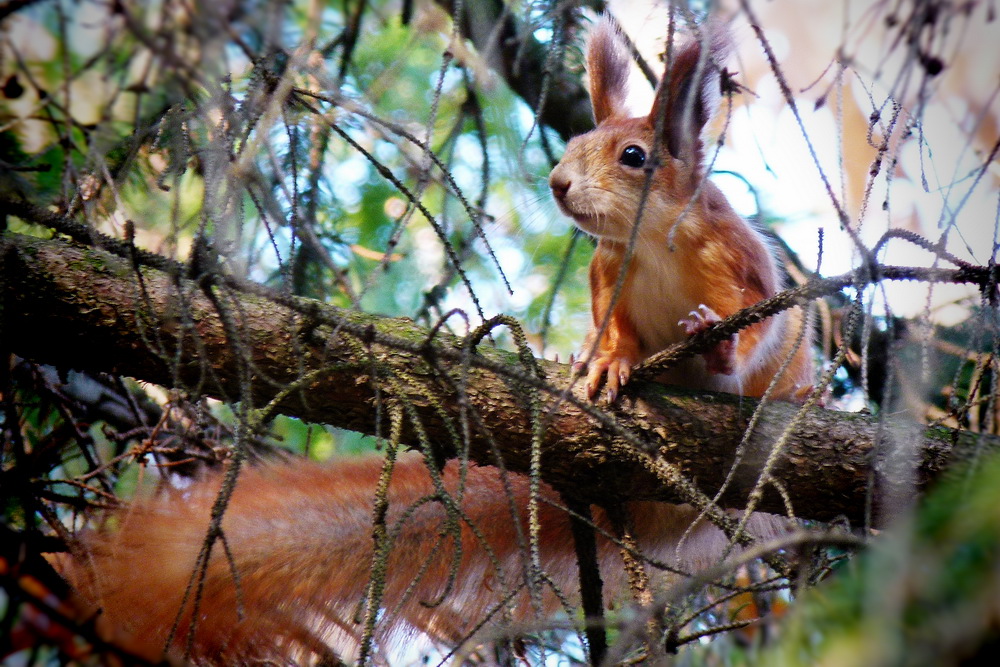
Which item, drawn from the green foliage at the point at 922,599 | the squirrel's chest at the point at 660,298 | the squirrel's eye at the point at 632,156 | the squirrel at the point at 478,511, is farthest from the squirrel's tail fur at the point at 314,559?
the green foliage at the point at 922,599

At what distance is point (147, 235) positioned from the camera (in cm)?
215

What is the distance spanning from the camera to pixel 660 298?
2098 millimetres

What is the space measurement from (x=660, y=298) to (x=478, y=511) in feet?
2.54

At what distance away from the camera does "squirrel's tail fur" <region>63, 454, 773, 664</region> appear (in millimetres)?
1606

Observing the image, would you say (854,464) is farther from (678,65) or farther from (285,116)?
(285,116)

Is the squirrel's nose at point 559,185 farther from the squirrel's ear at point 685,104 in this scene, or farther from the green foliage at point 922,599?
the green foliage at point 922,599

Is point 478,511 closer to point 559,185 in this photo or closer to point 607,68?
point 559,185

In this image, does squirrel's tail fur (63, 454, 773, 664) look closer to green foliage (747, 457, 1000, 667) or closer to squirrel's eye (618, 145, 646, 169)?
squirrel's eye (618, 145, 646, 169)

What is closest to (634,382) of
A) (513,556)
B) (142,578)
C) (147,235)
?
(513,556)

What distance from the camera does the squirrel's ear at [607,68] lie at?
2.13 m

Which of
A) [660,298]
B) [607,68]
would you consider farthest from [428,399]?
[607,68]

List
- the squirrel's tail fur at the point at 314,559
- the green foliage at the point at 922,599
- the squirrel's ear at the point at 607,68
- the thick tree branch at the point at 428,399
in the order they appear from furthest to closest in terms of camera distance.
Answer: the squirrel's ear at the point at 607,68 → the squirrel's tail fur at the point at 314,559 → the thick tree branch at the point at 428,399 → the green foliage at the point at 922,599

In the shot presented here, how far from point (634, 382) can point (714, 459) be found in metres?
0.23

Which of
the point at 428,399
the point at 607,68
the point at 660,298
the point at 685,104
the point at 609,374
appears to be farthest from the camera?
the point at 607,68
